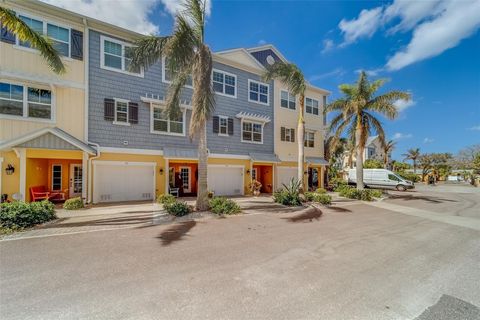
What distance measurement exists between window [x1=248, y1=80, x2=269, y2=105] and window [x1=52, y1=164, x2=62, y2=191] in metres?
14.4

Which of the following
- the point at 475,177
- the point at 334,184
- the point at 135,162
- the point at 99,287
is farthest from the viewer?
the point at 475,177

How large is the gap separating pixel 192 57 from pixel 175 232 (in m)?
7.61

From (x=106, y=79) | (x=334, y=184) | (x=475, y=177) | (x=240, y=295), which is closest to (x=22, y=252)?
(x=240, y=295)

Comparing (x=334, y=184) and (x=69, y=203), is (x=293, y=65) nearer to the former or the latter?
(x=69, y=203)

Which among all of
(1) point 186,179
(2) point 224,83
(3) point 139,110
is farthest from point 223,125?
(3) point 139,110

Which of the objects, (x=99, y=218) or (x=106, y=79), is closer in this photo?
(x=99, y=218)

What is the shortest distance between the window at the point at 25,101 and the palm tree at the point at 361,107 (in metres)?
19.4

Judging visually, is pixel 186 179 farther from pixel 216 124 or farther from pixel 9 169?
pixel 9 169

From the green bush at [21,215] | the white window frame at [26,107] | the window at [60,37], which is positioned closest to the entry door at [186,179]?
the white window frame at [26,107]

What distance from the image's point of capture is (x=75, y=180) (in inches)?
583

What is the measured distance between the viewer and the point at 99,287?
4.07 m

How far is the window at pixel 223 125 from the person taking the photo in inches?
705

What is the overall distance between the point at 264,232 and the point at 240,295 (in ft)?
13.4

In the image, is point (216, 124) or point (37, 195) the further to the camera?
point (216, 124)
